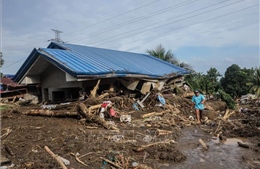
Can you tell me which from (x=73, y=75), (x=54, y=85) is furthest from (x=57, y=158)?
(x=54, y=85)

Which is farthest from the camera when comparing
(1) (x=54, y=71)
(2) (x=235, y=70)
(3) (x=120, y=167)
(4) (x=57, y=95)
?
(2) (x=235, y=70)

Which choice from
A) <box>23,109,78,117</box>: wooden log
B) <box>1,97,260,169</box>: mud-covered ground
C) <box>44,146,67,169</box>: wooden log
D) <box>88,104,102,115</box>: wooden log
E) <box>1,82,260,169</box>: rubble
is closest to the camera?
<box>44,146,67,169</box>: wooden log

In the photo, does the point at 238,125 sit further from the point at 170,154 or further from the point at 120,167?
the point at 120,167

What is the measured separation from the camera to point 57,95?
15422mm

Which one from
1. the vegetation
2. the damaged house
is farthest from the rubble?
the vegetation

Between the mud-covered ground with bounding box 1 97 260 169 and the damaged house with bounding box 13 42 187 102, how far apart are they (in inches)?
106

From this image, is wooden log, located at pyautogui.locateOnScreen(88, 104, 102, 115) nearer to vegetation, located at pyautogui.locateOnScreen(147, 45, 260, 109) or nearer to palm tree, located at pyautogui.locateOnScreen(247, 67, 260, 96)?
vegetation, located at pyautogui.locateOnScreen(147, 45, 260, 109)

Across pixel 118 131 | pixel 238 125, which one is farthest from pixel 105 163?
pixel 238 125

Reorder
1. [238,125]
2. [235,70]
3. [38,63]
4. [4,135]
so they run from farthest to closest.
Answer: [235,70] → [38,63] → [238,125] → [4,135]

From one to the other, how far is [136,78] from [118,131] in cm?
654

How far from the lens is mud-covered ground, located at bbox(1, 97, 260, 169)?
17.8 ft

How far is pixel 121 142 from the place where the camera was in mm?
6648

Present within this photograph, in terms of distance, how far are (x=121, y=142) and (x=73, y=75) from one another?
17.6 feet

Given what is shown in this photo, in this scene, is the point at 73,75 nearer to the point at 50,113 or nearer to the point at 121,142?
the point at 50,113
